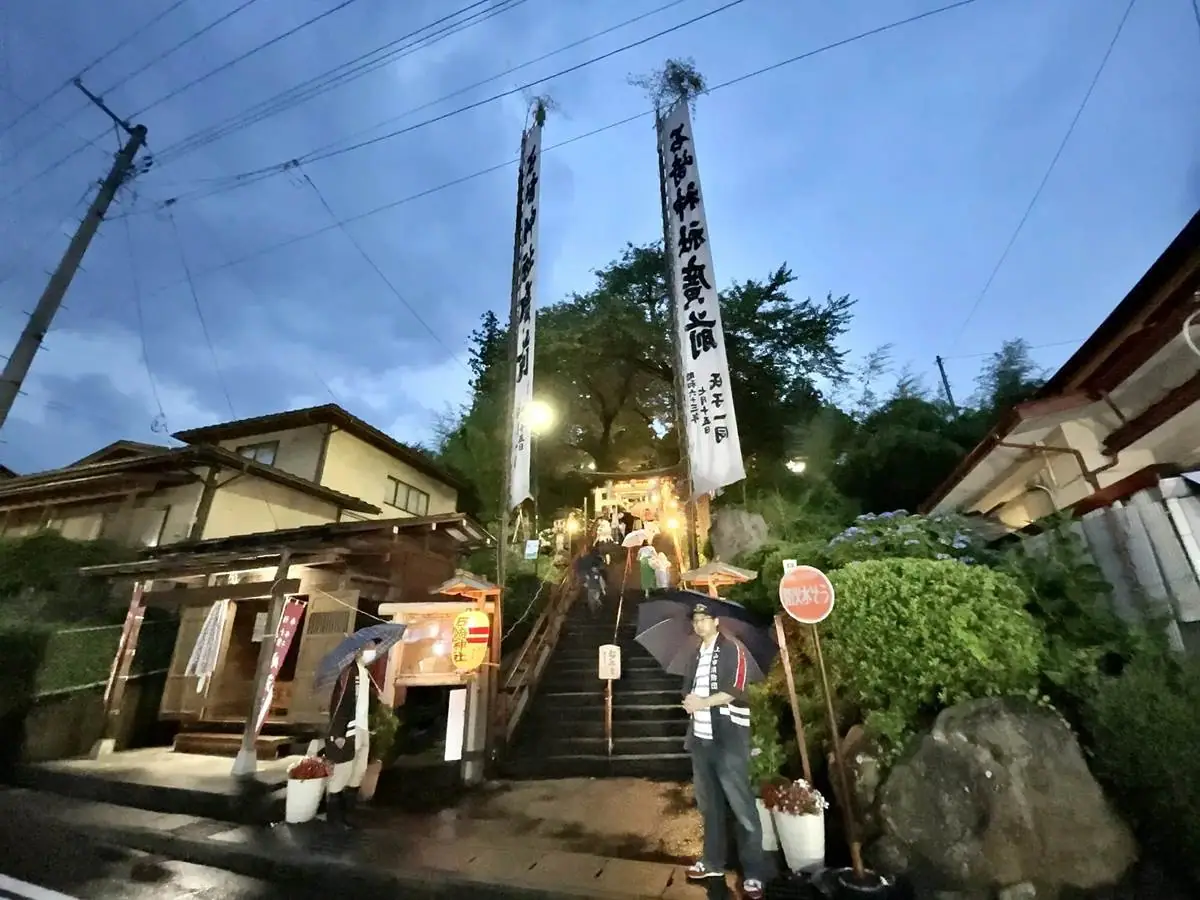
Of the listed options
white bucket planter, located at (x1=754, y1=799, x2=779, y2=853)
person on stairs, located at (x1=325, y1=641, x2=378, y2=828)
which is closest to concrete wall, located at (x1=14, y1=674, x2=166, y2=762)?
person on stairs, located at (x1=325, y1=641, x2=378, y2=828)

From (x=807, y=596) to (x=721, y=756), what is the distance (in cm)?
191

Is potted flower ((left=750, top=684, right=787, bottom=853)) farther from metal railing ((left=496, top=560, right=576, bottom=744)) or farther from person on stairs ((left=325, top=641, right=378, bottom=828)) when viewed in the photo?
person on stairs ((left=325, top=641, right=378, bottom=828))

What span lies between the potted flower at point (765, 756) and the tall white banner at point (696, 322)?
12.6 ft

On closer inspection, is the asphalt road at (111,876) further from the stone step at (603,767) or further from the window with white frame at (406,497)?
the window with white frame at (406,497)

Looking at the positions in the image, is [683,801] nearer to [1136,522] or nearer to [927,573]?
[927,573]

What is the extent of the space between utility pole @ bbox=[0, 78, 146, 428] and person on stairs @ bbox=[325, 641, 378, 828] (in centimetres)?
1001

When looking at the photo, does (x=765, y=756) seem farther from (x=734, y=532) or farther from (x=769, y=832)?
(x=734, y=532)

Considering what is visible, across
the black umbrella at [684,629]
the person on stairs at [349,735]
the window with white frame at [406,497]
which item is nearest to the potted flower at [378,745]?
the person on stairs at [349,735]

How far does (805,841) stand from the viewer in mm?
5309

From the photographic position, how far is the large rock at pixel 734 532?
20328mm

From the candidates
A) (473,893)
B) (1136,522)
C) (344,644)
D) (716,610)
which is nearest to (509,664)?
(344,644)

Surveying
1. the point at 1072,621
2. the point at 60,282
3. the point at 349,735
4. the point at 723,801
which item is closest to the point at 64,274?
the point at 60,282

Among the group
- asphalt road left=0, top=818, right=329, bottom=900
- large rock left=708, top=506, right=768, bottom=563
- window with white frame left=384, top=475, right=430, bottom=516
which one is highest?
window with white frame left=384, top=475, right=430, bottom=516

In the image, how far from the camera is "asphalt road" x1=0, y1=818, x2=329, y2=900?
5.40m
